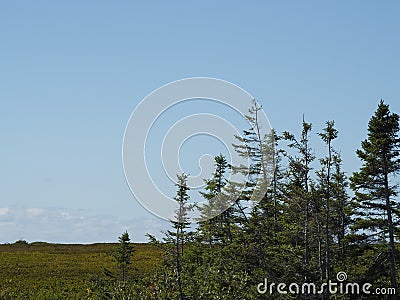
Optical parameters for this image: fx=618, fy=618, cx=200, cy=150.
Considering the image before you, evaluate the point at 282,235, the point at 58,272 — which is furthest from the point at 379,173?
the point at 58,272

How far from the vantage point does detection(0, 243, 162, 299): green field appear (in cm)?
3247

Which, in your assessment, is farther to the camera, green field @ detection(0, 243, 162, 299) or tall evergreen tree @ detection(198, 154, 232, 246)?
green field @ detection(0, 243, 162, 299)

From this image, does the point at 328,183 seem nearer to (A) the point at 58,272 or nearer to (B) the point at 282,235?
(B) the point at 282,235

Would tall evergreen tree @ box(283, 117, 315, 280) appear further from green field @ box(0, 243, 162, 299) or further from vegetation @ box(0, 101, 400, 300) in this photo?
green field @ box(0, 243, 162, 299)

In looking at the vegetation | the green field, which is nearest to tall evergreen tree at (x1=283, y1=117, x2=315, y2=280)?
the vegetation

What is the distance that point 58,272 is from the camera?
45219mm

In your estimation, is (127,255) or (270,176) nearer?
(270,176)

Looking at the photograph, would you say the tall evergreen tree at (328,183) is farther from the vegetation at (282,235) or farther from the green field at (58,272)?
the green field at (58,272)

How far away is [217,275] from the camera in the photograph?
19.8 m

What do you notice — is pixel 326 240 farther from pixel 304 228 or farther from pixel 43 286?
pixel 43 286

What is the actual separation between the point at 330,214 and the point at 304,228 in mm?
1013

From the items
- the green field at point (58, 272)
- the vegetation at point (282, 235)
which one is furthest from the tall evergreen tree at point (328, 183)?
the green field at point (58, 272)

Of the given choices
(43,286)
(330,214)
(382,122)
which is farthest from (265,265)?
(43,286)

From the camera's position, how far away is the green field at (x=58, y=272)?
107ft
